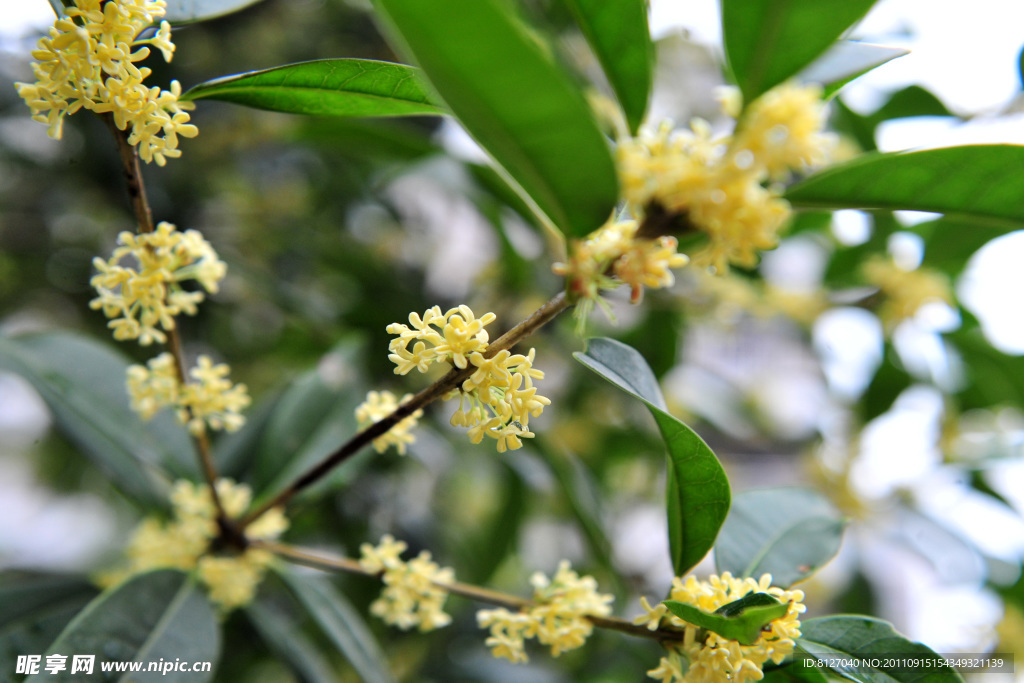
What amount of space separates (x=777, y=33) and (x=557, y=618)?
75 centimetres

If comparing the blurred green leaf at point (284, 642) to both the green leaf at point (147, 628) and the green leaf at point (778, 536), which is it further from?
the green leaf at point (778, 536)

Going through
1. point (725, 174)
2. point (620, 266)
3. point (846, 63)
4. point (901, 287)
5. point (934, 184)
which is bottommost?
point (620, 266)

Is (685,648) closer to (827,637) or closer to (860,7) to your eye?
(827,637)

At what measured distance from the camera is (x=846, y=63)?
90cm

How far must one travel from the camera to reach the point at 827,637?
0.77 m

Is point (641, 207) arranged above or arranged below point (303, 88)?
below

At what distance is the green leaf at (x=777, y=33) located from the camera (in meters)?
0.68

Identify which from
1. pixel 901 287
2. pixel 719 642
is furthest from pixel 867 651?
pixel 901 287

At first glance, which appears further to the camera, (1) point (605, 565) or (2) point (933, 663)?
(1) point (605, 565)

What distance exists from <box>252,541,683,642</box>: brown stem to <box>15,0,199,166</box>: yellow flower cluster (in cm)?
60

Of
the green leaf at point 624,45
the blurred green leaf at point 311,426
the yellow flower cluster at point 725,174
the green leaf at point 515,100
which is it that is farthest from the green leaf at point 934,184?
the blurred green leaf at point 311,426

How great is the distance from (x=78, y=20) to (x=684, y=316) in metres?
1.62

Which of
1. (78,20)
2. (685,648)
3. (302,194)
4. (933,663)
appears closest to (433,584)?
(685,648)

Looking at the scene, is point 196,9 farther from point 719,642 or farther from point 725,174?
point 719,642
